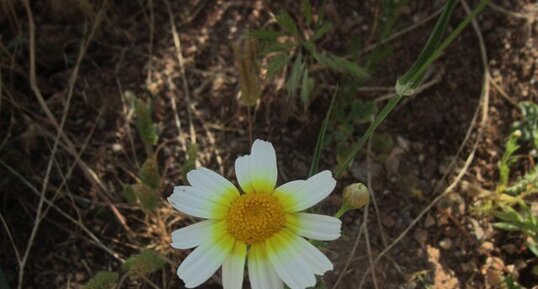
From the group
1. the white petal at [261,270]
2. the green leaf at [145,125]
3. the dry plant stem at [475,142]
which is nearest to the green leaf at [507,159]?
the dry plant stem at [475,142]

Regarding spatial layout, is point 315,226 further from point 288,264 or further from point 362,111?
point 362,111

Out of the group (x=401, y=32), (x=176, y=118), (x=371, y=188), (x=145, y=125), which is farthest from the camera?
(x=401, y=32)

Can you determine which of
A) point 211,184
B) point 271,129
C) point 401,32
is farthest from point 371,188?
point 211,184

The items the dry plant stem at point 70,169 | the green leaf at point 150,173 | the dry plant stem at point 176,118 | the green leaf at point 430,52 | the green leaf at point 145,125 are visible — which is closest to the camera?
the green leaf at point 430,52

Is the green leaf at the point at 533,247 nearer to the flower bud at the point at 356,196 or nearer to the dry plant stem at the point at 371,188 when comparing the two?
the dry plant stem at the point at 371,188

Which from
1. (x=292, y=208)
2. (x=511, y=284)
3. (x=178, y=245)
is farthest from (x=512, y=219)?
(x=178, y=245)

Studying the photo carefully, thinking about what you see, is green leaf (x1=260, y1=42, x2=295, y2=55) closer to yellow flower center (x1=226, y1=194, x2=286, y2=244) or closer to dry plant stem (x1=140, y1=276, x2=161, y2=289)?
yellow flower center (x1=226, y1=194, x2=286, y2=244)
